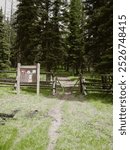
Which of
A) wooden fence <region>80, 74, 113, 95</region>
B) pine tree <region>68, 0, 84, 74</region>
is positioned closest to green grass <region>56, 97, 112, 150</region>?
wooden fence <region>80, 74, 113, 95</region>

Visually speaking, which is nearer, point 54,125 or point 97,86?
point 54,125

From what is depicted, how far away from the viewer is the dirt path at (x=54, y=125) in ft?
32.7

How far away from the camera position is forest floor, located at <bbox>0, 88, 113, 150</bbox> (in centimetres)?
978

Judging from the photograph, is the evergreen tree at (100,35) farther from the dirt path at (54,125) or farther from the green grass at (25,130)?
the green grass at (25,130)

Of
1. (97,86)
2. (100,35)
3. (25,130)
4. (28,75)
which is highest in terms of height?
(100,35)

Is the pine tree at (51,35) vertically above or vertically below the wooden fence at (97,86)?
above

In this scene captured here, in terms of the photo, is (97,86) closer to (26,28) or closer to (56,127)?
(56,127)

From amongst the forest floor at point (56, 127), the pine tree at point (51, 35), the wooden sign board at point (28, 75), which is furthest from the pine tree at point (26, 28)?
the forest floor at point (56, 127)

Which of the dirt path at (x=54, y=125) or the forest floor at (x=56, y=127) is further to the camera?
the dirt path at (x=54, y=125)

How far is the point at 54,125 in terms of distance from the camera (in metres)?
12.3

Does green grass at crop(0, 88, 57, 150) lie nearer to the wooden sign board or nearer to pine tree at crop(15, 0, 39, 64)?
the wooden sign board

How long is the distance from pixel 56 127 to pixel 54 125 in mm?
346

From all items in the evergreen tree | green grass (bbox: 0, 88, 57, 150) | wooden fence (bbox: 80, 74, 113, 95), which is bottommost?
green grass (bbox: 0, 88, 57, 150)

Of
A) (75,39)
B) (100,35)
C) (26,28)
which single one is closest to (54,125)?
(100,35)
